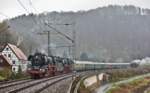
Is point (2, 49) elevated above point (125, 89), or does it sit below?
above

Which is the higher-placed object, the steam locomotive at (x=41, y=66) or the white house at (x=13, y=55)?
the white house at (x=13, y=55)

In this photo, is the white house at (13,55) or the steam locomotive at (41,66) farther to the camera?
the white house at (13,55)

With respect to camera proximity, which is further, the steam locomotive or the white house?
the white house

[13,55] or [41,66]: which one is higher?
[13,55]

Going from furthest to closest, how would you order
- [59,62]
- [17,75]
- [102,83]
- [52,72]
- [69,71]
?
[102,83] < [69,71] < [59,62] < [52,72] < [17,75]

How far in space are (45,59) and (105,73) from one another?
4315 cm

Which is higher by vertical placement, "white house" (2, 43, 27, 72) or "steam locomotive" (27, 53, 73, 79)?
"white house" (2, 43, 27, 72)

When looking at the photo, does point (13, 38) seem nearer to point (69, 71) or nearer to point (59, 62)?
point (69, 71)

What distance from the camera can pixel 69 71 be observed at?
9362 centimetres

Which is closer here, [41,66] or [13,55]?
[41,66]

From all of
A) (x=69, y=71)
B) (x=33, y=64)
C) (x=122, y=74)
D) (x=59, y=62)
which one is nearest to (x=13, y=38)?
(x=122, y=74)

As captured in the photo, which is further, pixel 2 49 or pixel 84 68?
pixel 84 68

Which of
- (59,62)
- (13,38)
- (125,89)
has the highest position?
(13,38)

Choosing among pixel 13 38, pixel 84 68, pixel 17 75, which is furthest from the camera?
pixel 13 38
